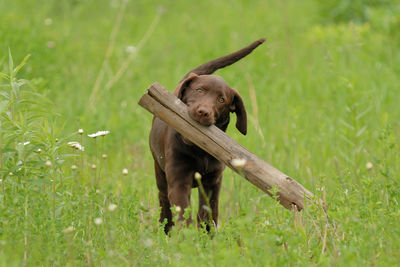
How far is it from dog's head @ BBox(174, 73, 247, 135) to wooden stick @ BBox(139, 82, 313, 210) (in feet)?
0.23

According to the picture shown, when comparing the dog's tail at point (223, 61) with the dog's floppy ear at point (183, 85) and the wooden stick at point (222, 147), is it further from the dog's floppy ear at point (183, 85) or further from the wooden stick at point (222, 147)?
the wooden stick at point (222, 147)

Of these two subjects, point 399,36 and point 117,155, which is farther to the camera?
point 399,36

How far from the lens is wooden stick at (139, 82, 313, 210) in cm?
383

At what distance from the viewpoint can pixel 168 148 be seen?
4.28 m

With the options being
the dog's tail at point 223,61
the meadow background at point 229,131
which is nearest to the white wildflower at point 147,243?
the meadow background at point 229,131

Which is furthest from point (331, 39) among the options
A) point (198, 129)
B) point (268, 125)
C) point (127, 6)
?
point (198, 129)

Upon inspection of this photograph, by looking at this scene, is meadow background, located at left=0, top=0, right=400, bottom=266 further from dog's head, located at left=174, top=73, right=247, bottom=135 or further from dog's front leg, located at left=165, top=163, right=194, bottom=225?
dog's head, located at left=174, top=73, right=247, bottom=135

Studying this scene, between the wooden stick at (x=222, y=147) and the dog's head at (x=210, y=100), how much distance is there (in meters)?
0.07

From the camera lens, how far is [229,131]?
6754 mm

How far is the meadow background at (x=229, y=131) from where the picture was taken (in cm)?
337

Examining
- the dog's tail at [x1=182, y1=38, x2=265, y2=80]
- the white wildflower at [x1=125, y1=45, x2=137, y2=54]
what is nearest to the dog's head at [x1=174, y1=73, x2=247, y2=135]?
the dog's tail at [x1=182, y1=38, x2=265, y2=80]

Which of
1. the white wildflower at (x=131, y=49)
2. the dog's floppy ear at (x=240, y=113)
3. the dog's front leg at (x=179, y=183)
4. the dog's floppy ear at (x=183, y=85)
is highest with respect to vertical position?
the dog's floppy ear at (x=183, y=85)

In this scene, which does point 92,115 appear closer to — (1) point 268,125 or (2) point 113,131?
(2) point 113,131

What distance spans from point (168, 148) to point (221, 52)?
5.34 m
